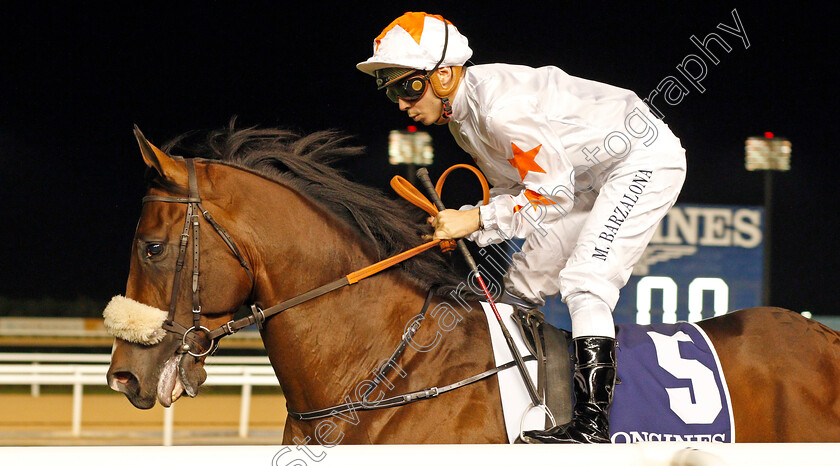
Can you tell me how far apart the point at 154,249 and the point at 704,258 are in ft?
14.9

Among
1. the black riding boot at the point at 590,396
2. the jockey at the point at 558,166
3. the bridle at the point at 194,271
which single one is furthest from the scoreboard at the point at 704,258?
the bridle at the point at 194,271

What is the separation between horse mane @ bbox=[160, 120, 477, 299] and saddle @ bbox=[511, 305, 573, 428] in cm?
17

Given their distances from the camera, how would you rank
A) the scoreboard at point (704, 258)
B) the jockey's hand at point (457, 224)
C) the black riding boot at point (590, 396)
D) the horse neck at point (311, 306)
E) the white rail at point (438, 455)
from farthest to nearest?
the scoreboard at point (704, 258) < the jockey's hand at point (457, 224) < the horse neck at point (311, 306) < the black riding boot at point (590, 396) < the white rail at point (438, 455)

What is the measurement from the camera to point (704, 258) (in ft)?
16.9

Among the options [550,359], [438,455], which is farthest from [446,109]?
[438,455]

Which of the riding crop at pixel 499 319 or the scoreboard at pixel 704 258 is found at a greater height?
the scoreboard at pixel 704 258

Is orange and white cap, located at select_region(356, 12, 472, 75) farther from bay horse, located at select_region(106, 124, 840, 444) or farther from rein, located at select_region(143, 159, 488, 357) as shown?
rein, located at select_region(143, 159, 488, 357)

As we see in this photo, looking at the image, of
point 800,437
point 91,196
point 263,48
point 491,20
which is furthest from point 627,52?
point 91,196

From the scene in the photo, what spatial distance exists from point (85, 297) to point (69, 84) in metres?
2.65

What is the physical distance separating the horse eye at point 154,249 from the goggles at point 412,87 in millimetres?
684

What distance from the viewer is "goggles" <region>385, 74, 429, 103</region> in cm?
172

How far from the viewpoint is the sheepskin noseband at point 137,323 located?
4.90 feet

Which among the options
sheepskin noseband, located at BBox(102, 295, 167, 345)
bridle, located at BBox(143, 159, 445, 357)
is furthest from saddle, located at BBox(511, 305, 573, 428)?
sheepskin noseband, located at BBox(102, 295, 167, 345)

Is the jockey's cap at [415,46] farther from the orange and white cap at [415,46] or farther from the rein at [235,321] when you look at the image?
the rein at [235,321]
